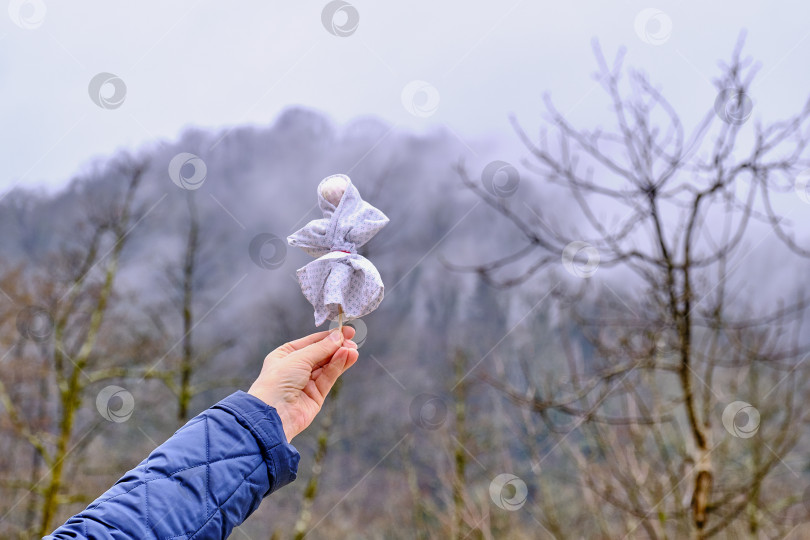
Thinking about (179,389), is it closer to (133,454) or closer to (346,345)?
(133,454)

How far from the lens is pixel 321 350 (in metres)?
1.37

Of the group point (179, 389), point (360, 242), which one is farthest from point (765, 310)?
point (179, 389)

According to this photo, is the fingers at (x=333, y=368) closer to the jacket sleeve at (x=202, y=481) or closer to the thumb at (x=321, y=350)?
the thumb at (x=321, y=350)

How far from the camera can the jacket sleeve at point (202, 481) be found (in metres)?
0.99

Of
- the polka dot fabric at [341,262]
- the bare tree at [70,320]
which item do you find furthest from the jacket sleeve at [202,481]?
the bare tree at [70,320]

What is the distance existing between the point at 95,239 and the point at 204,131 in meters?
4.06

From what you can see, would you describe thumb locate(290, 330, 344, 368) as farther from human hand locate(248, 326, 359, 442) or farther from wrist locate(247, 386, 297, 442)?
wrist locate(247, 386, 297, 442)

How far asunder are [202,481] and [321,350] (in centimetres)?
39

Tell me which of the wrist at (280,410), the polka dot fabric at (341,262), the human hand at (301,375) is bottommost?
the wrist at (280,410)

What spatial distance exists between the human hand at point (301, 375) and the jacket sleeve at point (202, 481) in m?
0.08

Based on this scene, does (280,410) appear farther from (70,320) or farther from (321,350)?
(70,320)

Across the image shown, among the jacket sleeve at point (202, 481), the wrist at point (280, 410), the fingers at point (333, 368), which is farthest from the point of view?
the fingers at point (333, 368)

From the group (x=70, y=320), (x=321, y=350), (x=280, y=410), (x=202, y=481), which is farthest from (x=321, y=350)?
(x=70, y=320)

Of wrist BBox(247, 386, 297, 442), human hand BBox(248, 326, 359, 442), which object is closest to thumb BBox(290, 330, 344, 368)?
human hand BBox(248, 326, 359, 442)
